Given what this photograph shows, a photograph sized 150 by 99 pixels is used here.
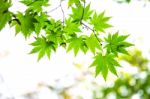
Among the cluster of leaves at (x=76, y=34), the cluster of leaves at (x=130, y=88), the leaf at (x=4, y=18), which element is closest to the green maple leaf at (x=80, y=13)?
the cluster of leaves at (x=76, y=34)

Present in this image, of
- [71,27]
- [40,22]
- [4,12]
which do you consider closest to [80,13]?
[71,27]

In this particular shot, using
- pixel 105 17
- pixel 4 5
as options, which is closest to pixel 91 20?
pixel 105 17

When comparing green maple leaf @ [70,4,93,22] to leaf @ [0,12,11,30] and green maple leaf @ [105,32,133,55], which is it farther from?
leaf @ [0,12,11,30]

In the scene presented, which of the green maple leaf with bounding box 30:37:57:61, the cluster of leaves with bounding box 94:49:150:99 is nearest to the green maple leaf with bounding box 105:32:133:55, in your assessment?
the green maple leaf with bounding box 30:37:57:61

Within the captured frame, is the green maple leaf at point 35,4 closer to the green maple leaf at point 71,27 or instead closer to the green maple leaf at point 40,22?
the green maple leaf at point 40,22

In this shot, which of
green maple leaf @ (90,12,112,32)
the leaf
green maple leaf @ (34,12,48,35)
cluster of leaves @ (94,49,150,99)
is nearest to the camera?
the leaf
